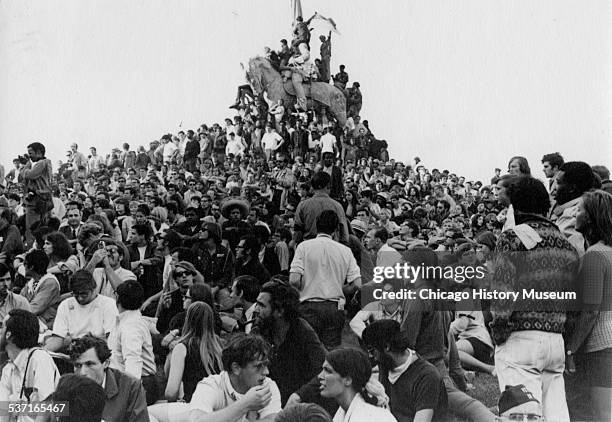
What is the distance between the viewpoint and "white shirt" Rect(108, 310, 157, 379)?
626 cm

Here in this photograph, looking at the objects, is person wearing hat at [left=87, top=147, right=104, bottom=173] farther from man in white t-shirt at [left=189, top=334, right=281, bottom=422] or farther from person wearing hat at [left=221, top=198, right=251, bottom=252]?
man in white t-shirt at [left=189, top=334, right=281, bottom=422]

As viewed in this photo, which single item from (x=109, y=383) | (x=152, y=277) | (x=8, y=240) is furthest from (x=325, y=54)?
(x=109, y=383)

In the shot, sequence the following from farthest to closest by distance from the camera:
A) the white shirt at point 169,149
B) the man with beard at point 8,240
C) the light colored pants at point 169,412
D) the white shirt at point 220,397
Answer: the white shirt at point 169,149 → the man with beard at point 8,240 → the light colored pants at point 169,412 → the white shirt at point 220,397

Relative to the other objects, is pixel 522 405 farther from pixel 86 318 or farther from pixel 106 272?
pixel 106 272

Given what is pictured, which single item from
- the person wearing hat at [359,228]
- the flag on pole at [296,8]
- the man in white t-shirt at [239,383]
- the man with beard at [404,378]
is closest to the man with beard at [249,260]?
the person wearing hat at [359,228]

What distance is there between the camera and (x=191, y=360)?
595cm

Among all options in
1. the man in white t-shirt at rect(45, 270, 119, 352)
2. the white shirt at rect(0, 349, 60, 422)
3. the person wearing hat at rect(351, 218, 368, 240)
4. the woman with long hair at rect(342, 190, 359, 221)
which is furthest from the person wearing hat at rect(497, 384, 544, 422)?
the woman with long hair at rect(342, 190, 359, 221)

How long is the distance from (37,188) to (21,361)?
6286mm

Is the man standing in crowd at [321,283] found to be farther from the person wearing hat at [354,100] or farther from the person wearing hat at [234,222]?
the person wearing hat at [354,100]

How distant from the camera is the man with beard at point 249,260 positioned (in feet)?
28.3

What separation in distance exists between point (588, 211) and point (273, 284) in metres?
2.08

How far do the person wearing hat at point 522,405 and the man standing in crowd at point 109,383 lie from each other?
2.11 metres

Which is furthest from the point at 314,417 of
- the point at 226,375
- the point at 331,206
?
the point at 331,206

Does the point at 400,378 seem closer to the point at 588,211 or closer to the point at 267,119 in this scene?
the point at 588,211
